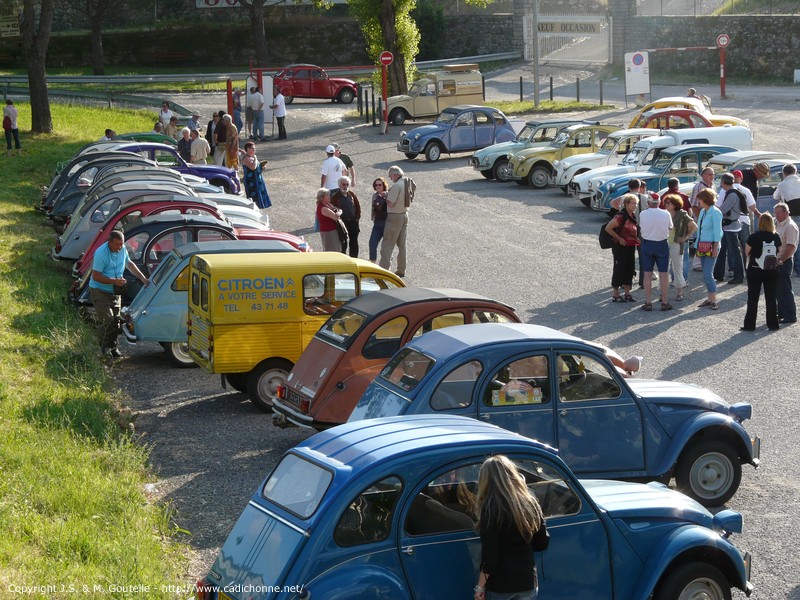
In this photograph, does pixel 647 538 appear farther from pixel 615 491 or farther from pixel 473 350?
pixel 473 350

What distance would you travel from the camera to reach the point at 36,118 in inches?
1382

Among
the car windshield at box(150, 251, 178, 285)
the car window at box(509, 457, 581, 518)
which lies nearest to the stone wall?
the car windshield at box(150, 251, 178, 285)

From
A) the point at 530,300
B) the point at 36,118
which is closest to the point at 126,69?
the point at 36,118

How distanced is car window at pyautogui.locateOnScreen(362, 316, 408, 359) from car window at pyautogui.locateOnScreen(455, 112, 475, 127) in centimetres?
2301

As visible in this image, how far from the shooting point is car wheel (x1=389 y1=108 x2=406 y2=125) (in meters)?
39.6

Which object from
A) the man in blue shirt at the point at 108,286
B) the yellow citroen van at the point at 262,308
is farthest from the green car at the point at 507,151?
the yellow citroen van at the point at 262,308

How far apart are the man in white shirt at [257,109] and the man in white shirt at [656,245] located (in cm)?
2327

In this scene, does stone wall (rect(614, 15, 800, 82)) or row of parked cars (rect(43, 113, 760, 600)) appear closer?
row of parked cars (rect(43, 113, 760, 600))

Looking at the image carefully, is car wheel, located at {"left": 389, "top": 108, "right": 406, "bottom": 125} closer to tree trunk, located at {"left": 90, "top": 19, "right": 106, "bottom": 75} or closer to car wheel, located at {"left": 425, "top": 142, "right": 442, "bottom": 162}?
car wheel, located at {"left": 425, "top": 142, "right": 442, "bottom": 162}

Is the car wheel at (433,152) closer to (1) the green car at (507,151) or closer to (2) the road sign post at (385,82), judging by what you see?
(1) the green car at (507,151)

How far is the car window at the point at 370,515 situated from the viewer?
5457 millimetres

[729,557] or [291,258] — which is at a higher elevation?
[291,258]

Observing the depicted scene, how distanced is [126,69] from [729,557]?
59921 mm

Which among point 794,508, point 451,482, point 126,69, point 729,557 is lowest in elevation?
point 794,508
